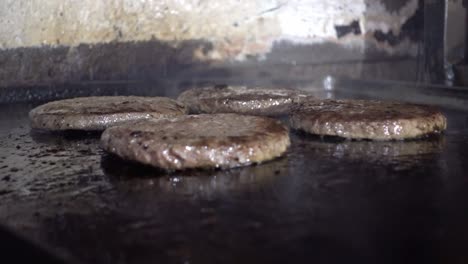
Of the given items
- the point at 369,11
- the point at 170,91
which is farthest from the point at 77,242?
the point at 369,11

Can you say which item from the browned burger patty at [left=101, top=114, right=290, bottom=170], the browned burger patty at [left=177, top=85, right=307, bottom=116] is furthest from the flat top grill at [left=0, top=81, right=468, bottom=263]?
the browned burger patty at [left=177, top=85, right=307, bottom=116]

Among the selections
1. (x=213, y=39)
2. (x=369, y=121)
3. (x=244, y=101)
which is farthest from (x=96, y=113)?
(x=213, y=39)

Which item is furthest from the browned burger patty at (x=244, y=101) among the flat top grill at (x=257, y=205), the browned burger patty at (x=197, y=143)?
the browned burger patty at (x=197, y=143)

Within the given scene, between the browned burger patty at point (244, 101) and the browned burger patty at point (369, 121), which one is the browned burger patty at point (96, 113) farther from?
the browned burger patty at point (369, 121)

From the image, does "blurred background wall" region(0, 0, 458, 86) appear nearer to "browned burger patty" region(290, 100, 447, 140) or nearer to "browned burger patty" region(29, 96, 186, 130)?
"browned burger patty" region(29, 96, 186, 130)

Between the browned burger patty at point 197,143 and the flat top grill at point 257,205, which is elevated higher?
the browned burger patty at point 197,143

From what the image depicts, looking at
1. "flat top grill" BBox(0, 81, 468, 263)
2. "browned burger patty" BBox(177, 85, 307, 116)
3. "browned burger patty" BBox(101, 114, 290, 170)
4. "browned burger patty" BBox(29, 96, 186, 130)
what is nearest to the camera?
"flat top grill" BBox(0, 81, 468, 263)

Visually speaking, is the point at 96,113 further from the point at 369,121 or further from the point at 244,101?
the point at 369,121
